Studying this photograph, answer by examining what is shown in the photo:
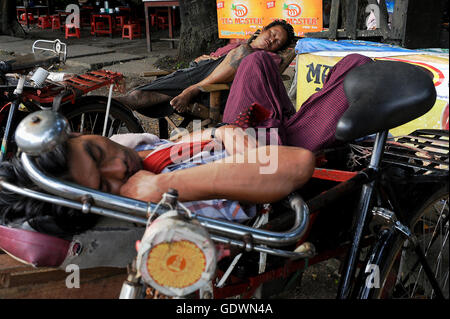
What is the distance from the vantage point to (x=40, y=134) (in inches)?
41.5

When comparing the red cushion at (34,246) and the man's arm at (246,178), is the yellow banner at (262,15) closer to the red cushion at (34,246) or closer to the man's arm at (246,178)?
the man's arm at (246,178)

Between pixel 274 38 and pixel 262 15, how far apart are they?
305 cm

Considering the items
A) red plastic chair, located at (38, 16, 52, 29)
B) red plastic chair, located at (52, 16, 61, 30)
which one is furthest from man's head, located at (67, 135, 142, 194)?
red plastic chair, located at (38, 16, 52, 29)

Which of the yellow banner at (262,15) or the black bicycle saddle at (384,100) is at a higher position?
the yellow banner at (262,15)

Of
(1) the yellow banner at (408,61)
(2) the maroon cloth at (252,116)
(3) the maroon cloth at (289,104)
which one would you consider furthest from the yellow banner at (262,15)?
(2) the maroon cloth at (252,116)

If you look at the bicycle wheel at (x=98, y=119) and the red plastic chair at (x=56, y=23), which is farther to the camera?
the red plastic chair at (x=56, y=23)

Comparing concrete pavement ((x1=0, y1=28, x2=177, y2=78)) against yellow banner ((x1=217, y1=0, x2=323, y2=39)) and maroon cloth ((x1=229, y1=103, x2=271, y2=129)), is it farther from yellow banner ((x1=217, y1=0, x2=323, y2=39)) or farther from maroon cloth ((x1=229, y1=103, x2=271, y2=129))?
maroon cloth ((x1=229, y1=103, x2=271, y2=129))

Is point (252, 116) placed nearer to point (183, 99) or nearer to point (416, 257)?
point (416, 257)

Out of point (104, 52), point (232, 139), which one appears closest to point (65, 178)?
point (232, 139)

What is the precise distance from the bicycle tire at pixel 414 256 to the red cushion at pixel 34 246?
1121 mm

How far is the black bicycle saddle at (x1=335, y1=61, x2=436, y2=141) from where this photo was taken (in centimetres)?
135

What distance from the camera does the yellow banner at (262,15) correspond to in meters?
5.98
